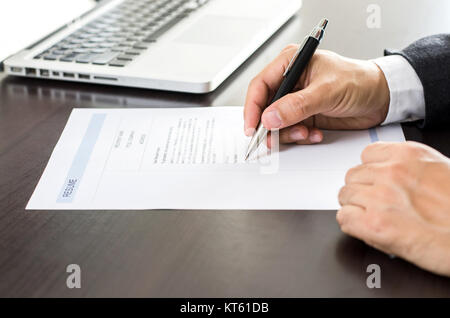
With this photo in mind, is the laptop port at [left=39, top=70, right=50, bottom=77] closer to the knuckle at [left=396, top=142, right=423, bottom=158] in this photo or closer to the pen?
the pen

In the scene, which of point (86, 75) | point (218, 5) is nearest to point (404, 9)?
point (218, 5)

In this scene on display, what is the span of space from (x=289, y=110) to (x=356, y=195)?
0.19m

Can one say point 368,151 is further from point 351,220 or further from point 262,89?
point 262,89

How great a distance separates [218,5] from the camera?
1.25 metres

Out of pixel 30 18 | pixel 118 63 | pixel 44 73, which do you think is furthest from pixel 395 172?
pixel 30 18

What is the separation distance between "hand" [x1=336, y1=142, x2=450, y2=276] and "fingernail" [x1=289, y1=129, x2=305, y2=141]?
0.44ft

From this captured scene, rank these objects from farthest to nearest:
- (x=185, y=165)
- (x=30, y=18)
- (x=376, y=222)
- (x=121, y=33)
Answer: (x=30, y=18), (x=121, y=33), (x=185, y=165), (x=376, y=222)

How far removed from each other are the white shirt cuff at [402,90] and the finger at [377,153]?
171 mm

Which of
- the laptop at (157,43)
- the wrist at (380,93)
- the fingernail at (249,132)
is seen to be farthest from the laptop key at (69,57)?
the wrist at (380,93)

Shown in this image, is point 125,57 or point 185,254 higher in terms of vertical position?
point 125,57

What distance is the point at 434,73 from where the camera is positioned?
87cm

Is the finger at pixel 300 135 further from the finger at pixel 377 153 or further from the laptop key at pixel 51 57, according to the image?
the laptop key at pixel 51 57

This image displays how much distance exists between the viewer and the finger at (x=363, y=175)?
2.15ft
